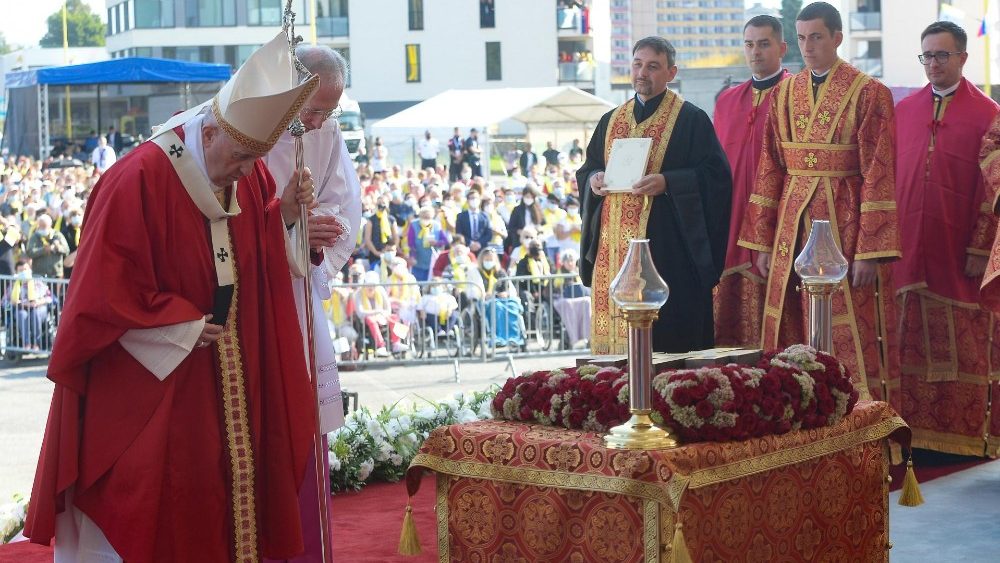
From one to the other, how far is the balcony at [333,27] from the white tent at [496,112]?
19141mm

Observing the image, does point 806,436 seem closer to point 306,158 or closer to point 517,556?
point 517,556

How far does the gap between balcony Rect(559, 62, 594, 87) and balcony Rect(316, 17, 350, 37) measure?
8.51 metres

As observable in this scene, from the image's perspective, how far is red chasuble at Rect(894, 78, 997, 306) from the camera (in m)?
8.04

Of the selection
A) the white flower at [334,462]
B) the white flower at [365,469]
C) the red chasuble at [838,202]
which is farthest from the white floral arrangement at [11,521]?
the red chasuble at [838,202]

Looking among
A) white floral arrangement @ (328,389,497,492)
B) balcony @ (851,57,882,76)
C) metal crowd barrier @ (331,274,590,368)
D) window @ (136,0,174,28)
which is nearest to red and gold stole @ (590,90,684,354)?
white floral arrangement @ (328,389,497,492)

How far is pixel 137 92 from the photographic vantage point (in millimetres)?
37031

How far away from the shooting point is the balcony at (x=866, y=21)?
49.1m

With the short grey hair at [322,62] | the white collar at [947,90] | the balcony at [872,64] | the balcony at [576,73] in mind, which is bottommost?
the short grey hair at [322,62]

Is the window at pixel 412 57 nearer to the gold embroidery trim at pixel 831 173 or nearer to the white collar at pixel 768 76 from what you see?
the white collar at pixel 768 76

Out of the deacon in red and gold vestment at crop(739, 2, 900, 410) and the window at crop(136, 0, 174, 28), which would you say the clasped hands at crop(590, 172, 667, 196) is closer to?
the deacon in red and gold vestment at crop(739, 2, 900, 410)

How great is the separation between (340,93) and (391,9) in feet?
175

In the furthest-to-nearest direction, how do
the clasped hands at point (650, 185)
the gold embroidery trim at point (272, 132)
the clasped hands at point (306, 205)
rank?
the clasped hands at point (650, 185) → the clasped hands at point (306, 205) → the gold embroidery trim at point (272, 132)

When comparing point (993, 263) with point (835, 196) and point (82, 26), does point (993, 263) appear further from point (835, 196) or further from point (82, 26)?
point (82, 26)

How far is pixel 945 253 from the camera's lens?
26.5 feet
